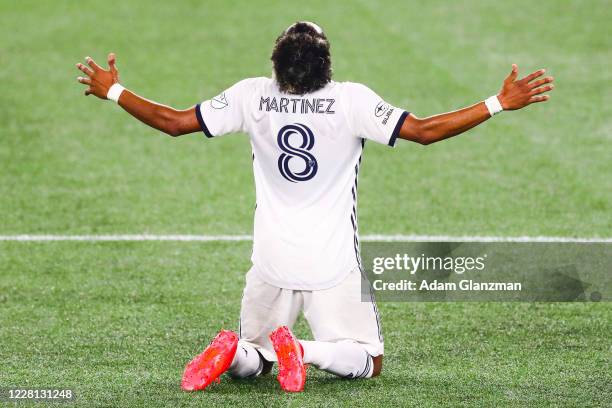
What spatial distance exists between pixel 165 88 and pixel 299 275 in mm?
7966

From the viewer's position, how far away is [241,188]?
1072cm

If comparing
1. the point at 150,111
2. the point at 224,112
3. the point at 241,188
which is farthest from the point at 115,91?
the point at 241,188

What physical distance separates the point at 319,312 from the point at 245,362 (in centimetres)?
45

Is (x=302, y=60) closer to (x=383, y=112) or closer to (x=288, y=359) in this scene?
(x=383, y=112)

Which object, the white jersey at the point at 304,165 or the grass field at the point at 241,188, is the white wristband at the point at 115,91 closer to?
the white jersey at the point at 304,165

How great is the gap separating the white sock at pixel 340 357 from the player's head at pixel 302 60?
127cm

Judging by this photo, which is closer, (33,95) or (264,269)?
(264,269)

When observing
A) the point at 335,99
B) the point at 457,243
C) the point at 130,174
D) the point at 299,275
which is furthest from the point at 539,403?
the point at 130,174

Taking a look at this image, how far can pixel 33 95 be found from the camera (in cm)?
1362

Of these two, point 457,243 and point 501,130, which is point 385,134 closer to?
point 457,243

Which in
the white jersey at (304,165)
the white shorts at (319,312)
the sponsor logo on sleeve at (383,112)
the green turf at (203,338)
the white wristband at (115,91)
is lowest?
the green turf at (203,338)

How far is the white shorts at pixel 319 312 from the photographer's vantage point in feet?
20.7

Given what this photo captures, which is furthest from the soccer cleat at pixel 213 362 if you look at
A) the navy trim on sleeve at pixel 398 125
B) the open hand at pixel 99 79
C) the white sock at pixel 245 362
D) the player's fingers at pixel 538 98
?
the player's fingers at pixel 538 98

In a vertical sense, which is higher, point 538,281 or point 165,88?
point 165,88
